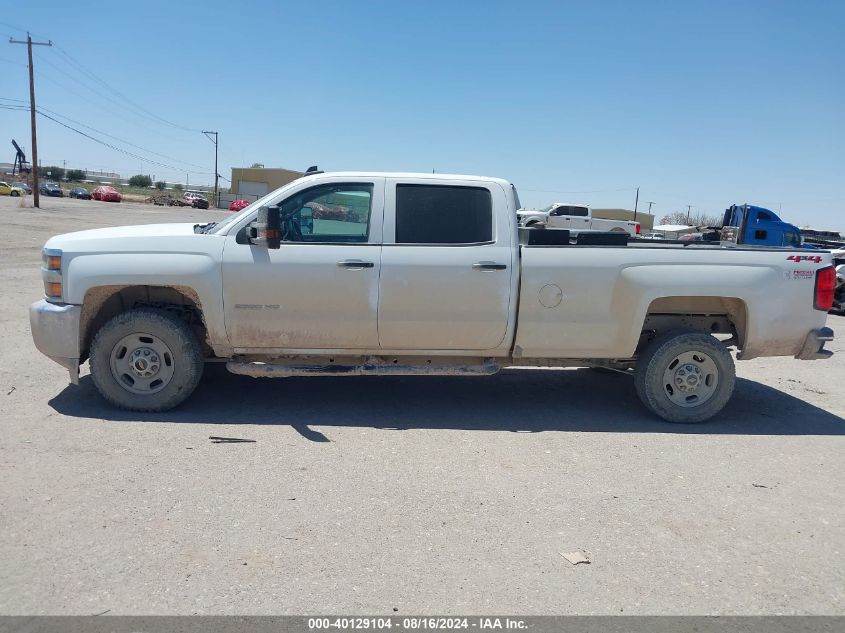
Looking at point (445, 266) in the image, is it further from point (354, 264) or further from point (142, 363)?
point (142, 363)

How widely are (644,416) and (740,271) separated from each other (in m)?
1.53

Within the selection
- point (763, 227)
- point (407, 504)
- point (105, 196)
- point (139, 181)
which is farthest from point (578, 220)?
point (139, 181)

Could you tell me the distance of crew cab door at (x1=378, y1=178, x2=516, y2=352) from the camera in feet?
18.7

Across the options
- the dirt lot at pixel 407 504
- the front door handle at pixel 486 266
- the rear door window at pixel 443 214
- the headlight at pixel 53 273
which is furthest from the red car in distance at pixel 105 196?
the front door handle at pixel 486 266

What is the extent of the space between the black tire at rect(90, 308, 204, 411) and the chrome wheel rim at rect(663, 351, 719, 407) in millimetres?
4088

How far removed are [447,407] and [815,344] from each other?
3.28 meters

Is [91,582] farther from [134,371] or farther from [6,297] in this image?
[6,297]

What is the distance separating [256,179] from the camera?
78.1 meters

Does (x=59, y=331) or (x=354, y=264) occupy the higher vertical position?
(x=354, y=264)

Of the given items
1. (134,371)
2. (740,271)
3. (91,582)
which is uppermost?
(740,271)

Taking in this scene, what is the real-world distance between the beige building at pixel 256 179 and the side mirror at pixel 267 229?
6975 centimetres

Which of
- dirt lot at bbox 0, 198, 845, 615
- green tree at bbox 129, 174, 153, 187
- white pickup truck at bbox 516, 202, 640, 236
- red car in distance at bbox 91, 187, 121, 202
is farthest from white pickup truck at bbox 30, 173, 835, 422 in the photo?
green tree at bbox 129, 174, 153, 187

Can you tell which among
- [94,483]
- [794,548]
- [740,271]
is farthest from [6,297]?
[794,548]
